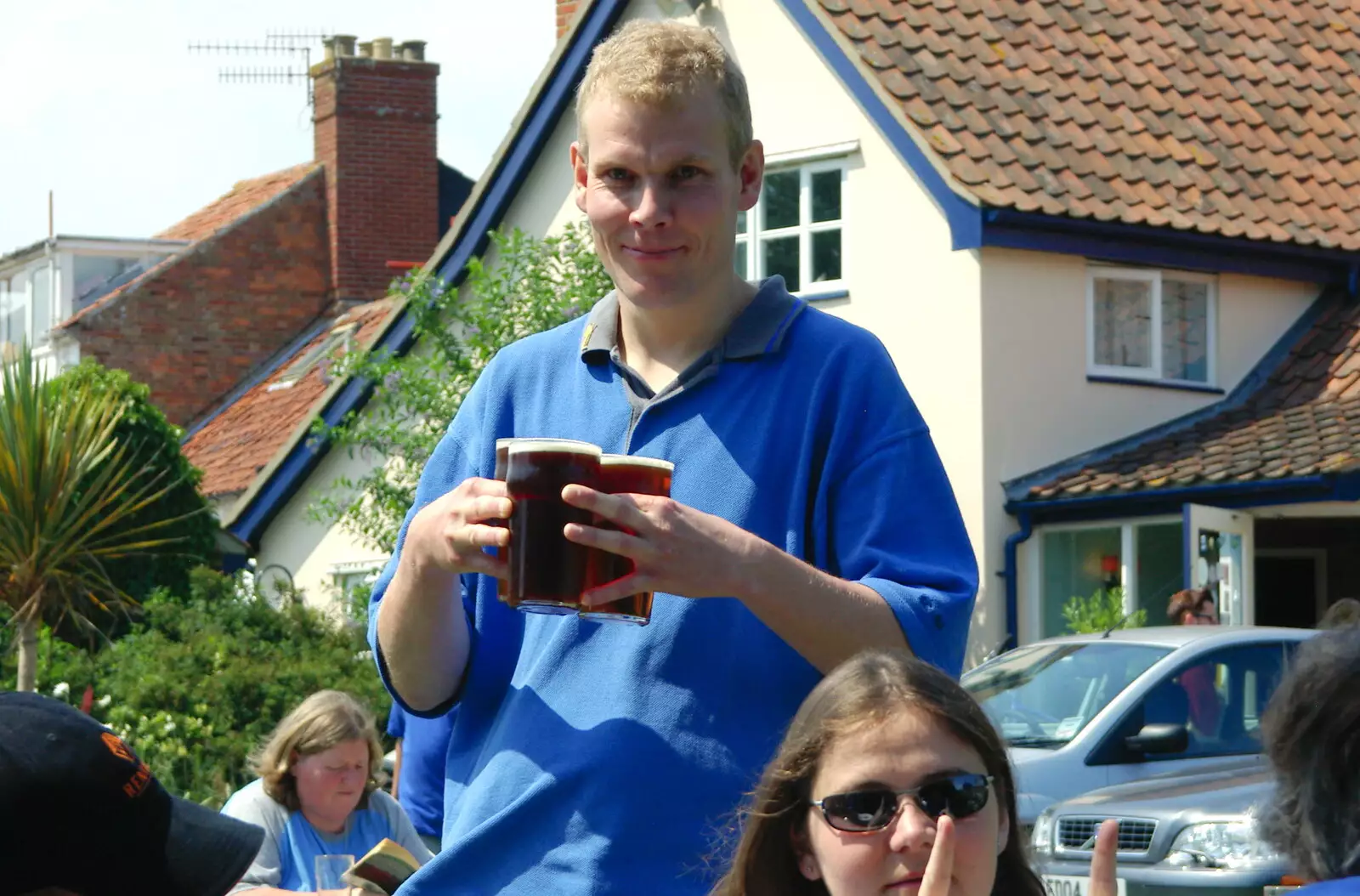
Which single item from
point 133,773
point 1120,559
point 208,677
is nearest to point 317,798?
point 133,773

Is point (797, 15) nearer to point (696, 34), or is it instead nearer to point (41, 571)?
point (41, 571)

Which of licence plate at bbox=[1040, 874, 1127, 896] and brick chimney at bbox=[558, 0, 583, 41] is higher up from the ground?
brick chimney at bbox=[558, 0, 583, 41]

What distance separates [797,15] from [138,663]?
8.04 meters

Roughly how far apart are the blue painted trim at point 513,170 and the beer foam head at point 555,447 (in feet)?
58.3

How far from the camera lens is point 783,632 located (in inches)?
110

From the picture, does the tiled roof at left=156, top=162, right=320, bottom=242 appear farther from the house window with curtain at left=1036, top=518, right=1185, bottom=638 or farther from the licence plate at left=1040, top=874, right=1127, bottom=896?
the licence plate at left=1040, top=874, right=1127, bottom=896

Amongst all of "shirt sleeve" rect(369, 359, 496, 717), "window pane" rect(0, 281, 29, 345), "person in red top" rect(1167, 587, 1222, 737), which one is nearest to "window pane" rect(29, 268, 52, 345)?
"window pane" rect(0, 281, 29, 345)

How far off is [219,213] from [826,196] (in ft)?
58.3

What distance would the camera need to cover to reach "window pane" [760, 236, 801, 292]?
19312 millimetres

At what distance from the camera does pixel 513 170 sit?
21594 mm

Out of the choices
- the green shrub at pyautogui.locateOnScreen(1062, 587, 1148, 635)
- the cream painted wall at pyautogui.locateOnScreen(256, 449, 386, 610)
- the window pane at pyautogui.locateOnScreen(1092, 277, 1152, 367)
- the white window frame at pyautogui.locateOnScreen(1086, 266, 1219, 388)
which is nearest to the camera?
the green shrub at pyautogui.locateOnScreen(1062, 587, 1148, 635)

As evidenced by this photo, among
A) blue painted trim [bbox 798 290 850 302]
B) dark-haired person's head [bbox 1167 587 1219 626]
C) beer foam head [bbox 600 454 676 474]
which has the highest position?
blue painted trim [bbox 798 290 850 302]

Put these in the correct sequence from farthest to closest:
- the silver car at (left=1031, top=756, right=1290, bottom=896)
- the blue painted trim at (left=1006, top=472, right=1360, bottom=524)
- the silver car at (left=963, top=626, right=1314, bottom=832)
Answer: the blue painted trim at (left=1006, top=472, right=1360, bottom=524), the silver car at (left=963, top=626, right=1314, bottom=832), the silver car at (left=1031, top=756, right=1290, bottom=896)

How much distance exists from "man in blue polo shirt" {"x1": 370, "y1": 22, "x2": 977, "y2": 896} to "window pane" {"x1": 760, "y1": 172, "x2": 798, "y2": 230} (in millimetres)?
16376
